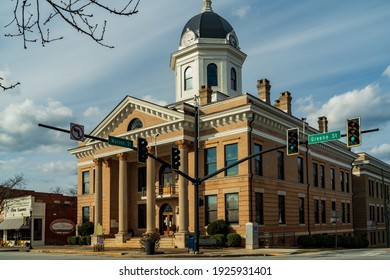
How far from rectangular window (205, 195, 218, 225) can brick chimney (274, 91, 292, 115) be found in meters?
11.7

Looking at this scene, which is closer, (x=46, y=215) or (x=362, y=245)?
(x=362, y=245)

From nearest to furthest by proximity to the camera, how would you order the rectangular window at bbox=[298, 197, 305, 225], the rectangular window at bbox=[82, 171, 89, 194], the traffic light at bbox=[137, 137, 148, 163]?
the traffic light at bbox=[137, 137, 148, 163], the rectangular window at bbox=[298, 197, 305, 225], the rectangular window at bbox=[82, 171, 89, 194]

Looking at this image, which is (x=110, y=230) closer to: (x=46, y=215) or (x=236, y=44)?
(x=46, y=215)

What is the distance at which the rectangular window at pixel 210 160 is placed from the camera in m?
37.3

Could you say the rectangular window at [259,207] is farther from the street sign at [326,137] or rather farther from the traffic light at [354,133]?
the traffic light at [354,133]

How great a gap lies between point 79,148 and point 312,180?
2328 centimetres

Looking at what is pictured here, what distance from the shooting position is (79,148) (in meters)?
49.9

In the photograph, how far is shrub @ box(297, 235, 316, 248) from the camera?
1547 inches

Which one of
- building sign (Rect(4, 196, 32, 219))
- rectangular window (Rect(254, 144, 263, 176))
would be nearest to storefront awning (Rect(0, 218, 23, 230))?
building sign (Rect(4, 196, 32, 219))

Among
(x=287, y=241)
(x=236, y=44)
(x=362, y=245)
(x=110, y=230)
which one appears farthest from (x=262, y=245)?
(x=236, y=44)

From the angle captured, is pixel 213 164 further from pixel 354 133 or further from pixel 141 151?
pixel 354 133

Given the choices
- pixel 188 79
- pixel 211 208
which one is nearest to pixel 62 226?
pixel 188 79

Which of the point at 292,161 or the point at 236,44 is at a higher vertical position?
the point at 236,44

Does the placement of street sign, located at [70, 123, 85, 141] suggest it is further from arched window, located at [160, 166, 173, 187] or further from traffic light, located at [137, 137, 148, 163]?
arched window, located at [160, 166, 173, 187]
